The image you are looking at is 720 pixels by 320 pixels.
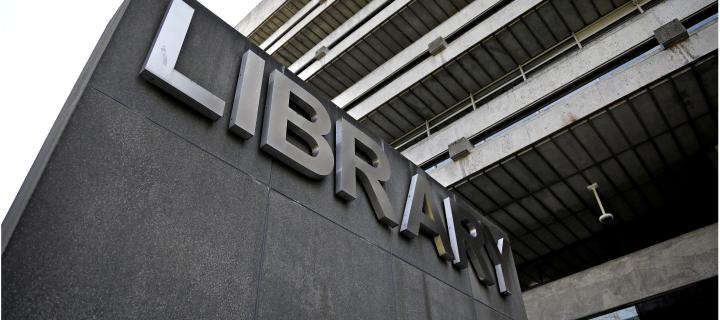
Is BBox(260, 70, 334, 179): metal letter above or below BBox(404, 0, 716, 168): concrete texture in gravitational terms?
below

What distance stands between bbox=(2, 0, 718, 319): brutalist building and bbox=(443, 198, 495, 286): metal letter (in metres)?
0.05

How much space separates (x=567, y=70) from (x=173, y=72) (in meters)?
12.4

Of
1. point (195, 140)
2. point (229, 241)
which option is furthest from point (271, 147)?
point (229, 241)

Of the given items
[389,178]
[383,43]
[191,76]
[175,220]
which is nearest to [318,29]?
Answer: [383,43]

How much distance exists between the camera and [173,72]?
4.20m

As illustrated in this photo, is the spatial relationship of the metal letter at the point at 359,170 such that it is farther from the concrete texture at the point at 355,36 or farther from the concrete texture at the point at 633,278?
the concrete texture at the point at 355,36

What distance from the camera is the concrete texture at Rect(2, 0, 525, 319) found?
286cm

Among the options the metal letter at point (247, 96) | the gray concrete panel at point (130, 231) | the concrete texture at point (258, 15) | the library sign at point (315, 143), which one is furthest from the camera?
the concrete texture at point (258, 15)

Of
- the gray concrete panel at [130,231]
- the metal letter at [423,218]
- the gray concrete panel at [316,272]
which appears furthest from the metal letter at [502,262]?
the gray concrete panel at [130,231]

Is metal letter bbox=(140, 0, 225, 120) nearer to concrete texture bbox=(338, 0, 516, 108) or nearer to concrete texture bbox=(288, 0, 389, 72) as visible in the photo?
concrete texture bbox=(338, 0, 516, 108)

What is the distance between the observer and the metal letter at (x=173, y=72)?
13.3 ft

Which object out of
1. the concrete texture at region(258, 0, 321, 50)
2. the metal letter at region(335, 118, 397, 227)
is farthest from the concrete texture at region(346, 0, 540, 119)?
the metal letter at region(335, 118, 397, 227)

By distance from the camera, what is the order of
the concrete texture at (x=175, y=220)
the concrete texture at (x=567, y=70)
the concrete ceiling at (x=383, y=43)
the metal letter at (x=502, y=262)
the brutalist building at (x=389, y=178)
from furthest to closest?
the concrete ceiling at (x=383, y=43)
the concrete texture at (x=567, y=70)
the metal letter at (x=502, y=262)
the brutalist building at (x=389, y=178)
the concrete texture at (x=175, y=220)

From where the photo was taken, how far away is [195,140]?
13.7 ft
